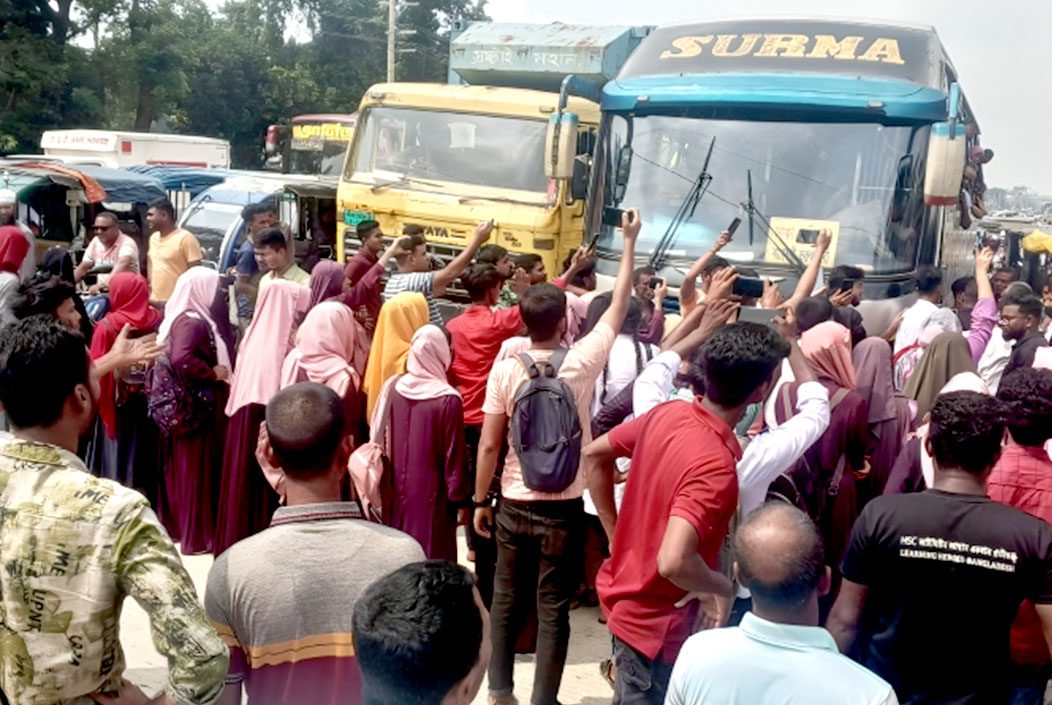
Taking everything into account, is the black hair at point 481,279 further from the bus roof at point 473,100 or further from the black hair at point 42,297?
the bus roof at point 473,100

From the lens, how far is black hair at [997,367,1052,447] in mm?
3303

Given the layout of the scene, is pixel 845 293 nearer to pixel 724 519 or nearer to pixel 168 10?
pixel 724 519

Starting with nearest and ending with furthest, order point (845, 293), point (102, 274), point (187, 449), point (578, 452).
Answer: point (578, 452)
point (187, 449)
point (845, 293)
point (102, 274)

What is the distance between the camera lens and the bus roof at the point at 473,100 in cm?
1141

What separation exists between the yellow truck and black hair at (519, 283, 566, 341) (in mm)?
6056

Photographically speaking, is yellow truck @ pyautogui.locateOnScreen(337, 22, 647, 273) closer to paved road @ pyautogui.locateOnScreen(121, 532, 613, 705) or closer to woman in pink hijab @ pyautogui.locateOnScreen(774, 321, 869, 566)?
paved road @ pyautogui.locateOnScreen(121, 532, 613, 705)

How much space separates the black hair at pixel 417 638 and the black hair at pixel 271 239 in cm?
440

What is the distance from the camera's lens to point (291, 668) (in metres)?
2.38

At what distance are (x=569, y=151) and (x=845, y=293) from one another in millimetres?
3442

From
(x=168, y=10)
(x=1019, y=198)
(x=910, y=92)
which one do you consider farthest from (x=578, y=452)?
(x=1019, y=198)

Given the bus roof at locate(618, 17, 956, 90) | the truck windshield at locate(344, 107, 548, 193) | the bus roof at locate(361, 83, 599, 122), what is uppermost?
the bus roof at locate(618, 17, 956, 90)

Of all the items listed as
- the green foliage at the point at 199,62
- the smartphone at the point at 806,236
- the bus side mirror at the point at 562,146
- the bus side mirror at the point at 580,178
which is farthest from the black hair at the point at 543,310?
the green foliage at the point at 199,62

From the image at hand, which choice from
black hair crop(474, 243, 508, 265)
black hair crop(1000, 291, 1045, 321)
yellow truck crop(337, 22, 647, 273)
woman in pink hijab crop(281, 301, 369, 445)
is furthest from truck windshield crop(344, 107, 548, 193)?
woman in pink hijab crop(281, 301, 369, 445)

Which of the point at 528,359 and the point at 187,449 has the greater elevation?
the point at 528,359
